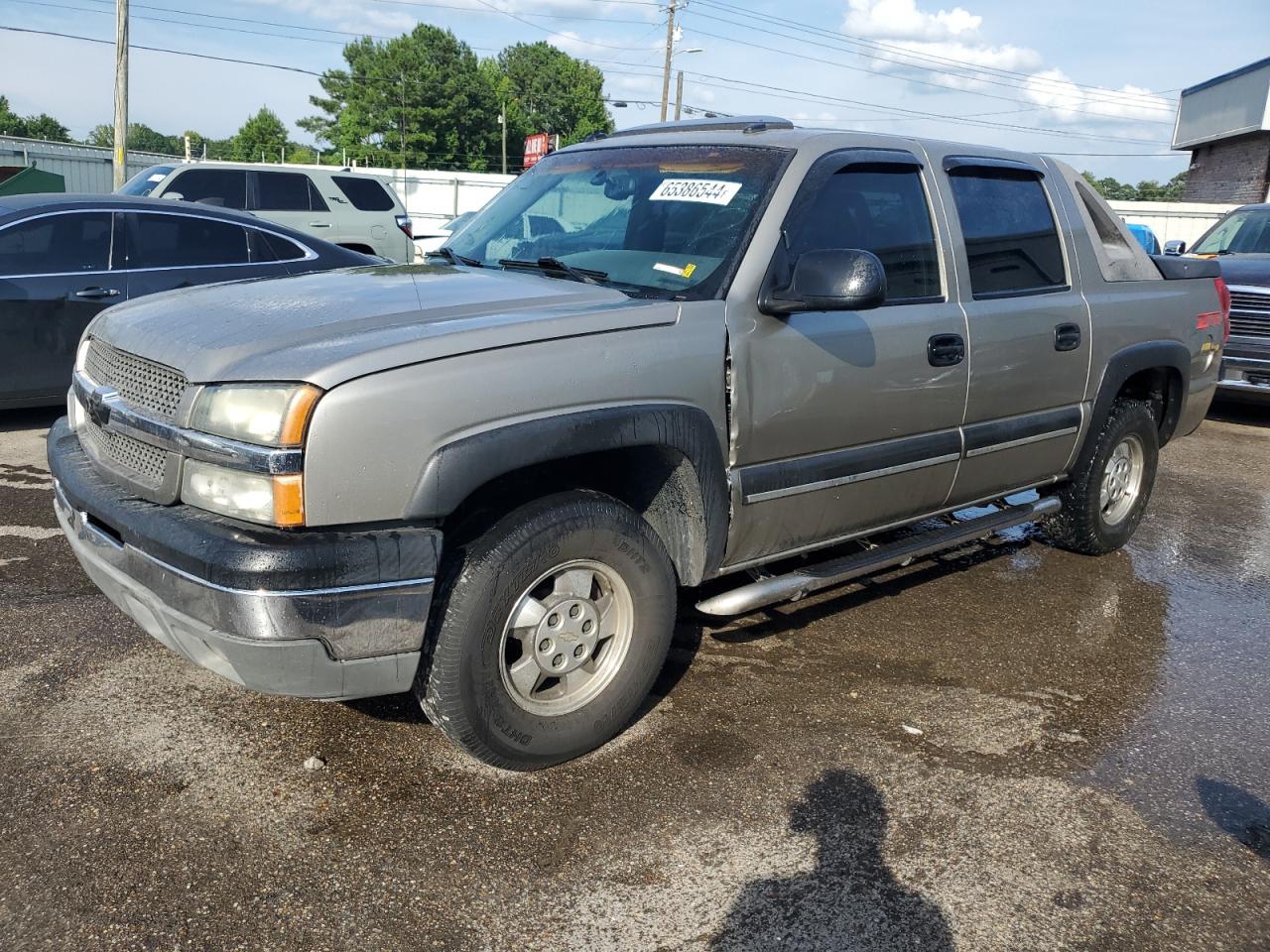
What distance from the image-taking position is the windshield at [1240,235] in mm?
10203

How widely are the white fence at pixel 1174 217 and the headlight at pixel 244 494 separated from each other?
31410 millimetres

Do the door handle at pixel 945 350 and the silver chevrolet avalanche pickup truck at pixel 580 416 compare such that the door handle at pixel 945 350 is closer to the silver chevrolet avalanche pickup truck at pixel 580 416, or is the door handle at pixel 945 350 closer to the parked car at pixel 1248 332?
the silver chevrolet avalanche pickup truck at pixel 580 416

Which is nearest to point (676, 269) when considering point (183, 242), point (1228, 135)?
point (183, 242)

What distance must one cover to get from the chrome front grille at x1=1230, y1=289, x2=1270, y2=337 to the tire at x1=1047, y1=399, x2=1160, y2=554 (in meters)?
4.39

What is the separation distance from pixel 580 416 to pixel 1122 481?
373 cm

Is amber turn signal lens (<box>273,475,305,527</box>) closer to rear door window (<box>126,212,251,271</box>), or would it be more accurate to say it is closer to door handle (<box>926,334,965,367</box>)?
door handle (<box>926,334,965,367</box>)

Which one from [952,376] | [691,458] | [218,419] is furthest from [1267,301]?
[218,419]

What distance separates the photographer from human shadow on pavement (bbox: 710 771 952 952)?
2.38 meters

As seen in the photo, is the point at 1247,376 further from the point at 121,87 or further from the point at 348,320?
the point at 121,87

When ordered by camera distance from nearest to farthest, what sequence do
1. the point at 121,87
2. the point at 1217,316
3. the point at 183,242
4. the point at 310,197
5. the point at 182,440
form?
the point at 182,440 < the point at 1217,316 < the point at 183,242 < the point at 310,197 < the point at 121,87

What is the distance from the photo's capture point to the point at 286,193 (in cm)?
1353

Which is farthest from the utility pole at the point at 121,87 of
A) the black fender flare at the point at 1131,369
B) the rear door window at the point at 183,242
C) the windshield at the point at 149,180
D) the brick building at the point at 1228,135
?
the brick building at the point at 1228,135

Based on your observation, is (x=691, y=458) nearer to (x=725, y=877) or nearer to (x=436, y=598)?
(x=436, y=598)

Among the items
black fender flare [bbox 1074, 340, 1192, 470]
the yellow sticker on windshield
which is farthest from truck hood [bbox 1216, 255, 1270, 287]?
the yellow sticker on windshield
